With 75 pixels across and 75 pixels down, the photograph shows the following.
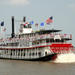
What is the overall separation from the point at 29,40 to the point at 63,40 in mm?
5820

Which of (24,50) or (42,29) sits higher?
(42,29)

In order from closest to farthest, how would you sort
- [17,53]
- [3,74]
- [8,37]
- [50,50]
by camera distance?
[3,74]
[50,50]
[17,53]
[8,37]

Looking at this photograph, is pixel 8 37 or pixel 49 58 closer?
pixel 49 58

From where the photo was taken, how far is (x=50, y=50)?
39906mm

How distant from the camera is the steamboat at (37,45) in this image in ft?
132

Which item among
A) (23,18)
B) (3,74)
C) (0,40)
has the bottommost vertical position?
(3,74)

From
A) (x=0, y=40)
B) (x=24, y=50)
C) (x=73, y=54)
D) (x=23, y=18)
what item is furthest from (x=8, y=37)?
(x=73, y=54)

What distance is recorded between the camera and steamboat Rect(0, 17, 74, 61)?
132 feet

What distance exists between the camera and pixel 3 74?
29328mm

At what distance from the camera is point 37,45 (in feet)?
136

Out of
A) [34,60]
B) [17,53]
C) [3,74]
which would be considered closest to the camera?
[3,74]

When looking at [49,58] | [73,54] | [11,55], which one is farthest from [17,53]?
[73,54]

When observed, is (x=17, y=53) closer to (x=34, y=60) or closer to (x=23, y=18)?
(x=34, y=60)

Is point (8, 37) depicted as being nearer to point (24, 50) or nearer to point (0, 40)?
point (0, 40)
